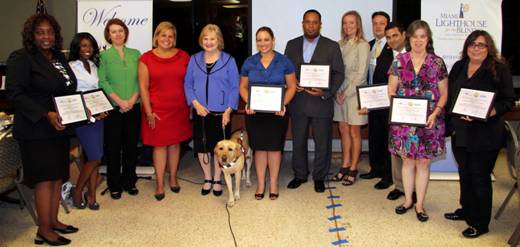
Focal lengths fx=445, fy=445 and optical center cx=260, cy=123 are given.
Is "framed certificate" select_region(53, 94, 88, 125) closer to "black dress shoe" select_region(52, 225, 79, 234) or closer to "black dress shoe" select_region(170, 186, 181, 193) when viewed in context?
"black dress shoe" select_region(52, 225, 79, 234)

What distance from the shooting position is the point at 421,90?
3.43 metres

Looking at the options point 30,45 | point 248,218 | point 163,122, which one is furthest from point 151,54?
point 248,218

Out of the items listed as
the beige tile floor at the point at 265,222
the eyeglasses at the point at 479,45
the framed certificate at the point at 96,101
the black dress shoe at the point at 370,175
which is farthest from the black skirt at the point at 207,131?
the eyeglasses at the point at 479,45

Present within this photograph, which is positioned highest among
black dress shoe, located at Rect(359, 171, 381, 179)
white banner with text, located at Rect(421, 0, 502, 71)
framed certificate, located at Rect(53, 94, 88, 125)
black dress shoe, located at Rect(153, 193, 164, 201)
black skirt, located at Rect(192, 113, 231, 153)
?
white banner with text, located at Rect(421, 0, 502, 71)

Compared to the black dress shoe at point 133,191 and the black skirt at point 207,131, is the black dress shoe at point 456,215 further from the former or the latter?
the black dress shoe at point 133,191

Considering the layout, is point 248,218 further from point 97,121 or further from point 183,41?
point 183,41

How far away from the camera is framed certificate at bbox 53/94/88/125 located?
10.3 feet

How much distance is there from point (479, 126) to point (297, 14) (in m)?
2.74

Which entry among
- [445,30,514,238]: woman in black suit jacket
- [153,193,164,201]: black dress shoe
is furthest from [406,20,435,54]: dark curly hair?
[153,193,164,201]: black dress shoe

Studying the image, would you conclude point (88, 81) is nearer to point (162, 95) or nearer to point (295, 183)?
point (162, 95)

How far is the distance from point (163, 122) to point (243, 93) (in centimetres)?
79

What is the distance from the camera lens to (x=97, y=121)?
3.78 metres

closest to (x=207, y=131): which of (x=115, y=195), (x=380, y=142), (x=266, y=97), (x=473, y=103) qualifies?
(x=266, y=97)

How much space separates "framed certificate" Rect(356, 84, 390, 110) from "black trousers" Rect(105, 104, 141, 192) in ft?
6.87
